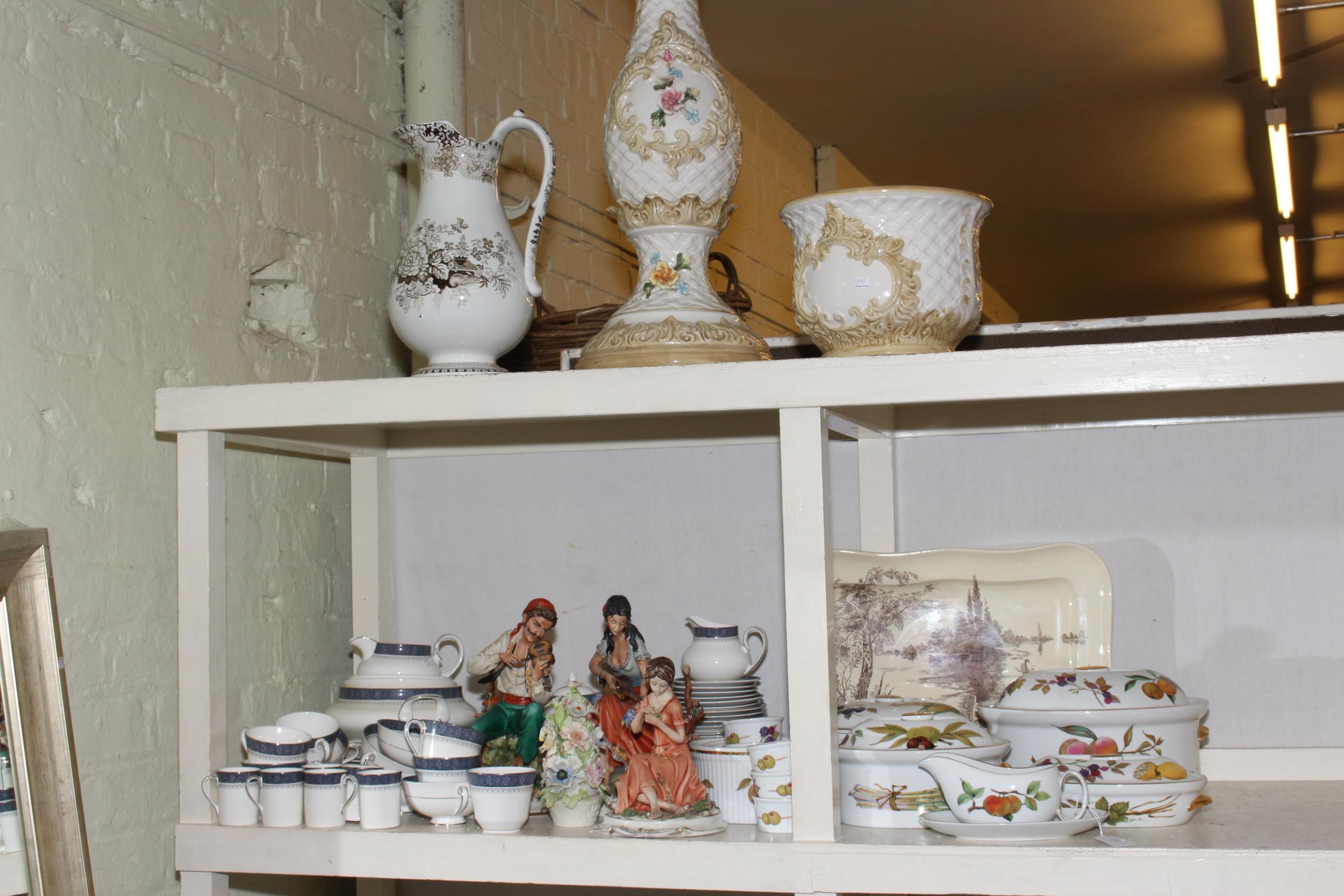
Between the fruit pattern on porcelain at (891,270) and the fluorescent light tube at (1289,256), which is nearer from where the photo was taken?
the fruit pattern on porcelain at (891,270)

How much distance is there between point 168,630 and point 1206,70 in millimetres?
3516

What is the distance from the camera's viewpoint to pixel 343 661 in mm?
1821

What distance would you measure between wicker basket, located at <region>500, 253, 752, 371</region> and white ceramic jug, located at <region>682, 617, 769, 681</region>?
0.52 m

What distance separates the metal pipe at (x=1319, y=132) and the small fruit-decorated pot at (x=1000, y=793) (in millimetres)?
3624

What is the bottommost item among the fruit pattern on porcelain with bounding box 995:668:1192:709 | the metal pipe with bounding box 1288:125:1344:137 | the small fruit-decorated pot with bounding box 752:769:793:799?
the small fruit-decorated pot with bounding box 752:769:793:799

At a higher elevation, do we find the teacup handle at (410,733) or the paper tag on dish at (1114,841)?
the teacup handle at (410,733)

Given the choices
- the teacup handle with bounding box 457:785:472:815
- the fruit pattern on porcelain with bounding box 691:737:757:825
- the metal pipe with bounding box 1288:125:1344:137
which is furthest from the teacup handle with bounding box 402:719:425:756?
the metal pipe with bounding box 1288:125:1344:137

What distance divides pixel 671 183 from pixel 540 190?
7.9 inches

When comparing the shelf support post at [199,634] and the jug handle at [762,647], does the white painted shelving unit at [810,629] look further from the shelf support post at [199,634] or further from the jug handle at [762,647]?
the jug handle at [762,647]

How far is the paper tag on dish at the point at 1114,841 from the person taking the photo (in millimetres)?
1178

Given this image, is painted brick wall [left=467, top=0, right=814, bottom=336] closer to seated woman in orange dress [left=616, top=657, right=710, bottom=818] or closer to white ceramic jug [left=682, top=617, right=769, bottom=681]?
white ceramic jug [left=682, top=617, right=769, bottom=681]

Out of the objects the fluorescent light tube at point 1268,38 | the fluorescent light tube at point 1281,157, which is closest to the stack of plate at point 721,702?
the fluorescent light tube at point 1268,38

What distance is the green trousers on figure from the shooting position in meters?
1.43

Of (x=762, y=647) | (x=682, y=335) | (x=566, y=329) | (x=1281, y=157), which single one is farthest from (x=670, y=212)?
(x=1281, y=157)
